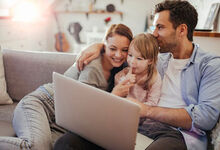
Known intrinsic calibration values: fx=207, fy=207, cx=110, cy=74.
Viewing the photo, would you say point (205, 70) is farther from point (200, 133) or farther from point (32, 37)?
point (32, 37)

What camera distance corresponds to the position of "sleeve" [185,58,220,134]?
0.96 metres

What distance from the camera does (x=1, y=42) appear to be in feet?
9.95

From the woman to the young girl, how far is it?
79 millimetres

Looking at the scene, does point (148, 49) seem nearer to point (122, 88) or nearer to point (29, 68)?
point (122, 88)

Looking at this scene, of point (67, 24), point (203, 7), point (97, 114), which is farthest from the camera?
point (67, 24)

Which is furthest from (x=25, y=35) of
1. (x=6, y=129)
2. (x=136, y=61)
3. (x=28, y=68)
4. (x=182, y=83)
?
(x=182, y=83)

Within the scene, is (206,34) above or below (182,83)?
above

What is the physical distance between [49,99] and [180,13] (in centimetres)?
89

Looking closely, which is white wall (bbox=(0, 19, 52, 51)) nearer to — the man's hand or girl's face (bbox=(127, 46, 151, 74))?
the man's hand

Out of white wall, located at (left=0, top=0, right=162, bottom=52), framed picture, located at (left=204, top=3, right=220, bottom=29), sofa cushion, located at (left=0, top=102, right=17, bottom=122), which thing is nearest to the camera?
sofa cushion, located at (left=0, top=102, right=17, bottom=122)

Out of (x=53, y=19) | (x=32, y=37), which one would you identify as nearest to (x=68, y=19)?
(x=53, y=19)

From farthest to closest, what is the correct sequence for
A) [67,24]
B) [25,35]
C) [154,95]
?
1. [67,24]
2. [25,35]
3. [154,95]

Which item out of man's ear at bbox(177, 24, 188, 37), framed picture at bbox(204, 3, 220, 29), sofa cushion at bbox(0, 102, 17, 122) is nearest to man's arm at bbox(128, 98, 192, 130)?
man's ear at bbox(177, 24, 188, 37)

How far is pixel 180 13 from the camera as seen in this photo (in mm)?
1154
